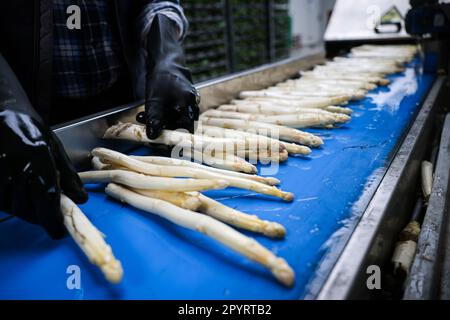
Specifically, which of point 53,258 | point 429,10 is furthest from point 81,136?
point 429,10

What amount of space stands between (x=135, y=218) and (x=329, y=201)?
0.65 meters

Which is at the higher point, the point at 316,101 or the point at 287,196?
the point at 316,101

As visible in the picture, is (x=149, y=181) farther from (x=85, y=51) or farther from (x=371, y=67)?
(x=371, y=67)

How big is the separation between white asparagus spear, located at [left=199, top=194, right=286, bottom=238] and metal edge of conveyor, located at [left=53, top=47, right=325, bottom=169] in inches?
29.0

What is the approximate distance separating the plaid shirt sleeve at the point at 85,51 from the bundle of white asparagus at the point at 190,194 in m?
0.65

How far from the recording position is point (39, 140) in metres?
1.05

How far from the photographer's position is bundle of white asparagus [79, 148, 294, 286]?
0.98 m

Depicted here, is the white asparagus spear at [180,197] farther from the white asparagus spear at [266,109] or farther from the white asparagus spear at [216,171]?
the white asparagus spear at [266,109]

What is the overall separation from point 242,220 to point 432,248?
555 mm

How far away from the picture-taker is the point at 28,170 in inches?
40.3

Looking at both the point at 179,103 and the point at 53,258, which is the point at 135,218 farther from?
the point at 179,103

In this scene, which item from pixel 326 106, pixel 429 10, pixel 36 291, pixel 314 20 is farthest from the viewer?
pixel 314 20

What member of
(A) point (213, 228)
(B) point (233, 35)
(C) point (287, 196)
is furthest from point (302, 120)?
(B) point (233, 35)

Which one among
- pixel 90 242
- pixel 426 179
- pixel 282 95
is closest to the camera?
pixel 90 242
